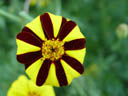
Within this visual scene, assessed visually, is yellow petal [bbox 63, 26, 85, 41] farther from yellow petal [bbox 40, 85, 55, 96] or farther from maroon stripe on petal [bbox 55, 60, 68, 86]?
yellow petal [bbox 40, 85, 55, 96]

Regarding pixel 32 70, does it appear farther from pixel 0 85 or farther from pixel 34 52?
pixel 0 85

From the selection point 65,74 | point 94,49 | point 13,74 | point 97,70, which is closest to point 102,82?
point 97,70

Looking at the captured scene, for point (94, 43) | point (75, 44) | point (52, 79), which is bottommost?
point (52, 79)

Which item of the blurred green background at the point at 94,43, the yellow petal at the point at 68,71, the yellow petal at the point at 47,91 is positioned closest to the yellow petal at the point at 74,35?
the yellow petal at the point at 68,71

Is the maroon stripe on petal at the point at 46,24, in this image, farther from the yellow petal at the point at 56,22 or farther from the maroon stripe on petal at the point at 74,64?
the maroon stripe on petal at the point at 74,64

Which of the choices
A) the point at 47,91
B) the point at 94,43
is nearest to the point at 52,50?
the point at 47,91

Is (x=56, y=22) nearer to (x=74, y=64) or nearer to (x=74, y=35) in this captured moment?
(x=74, y=35)

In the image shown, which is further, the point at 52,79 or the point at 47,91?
the point at 47,91
